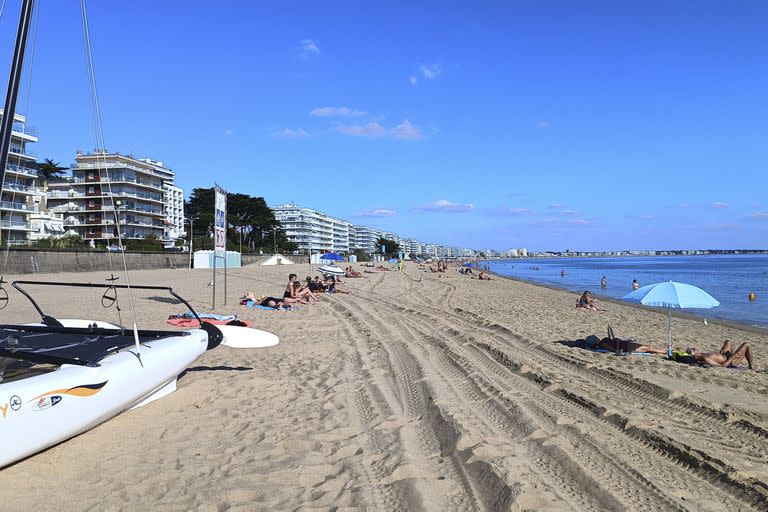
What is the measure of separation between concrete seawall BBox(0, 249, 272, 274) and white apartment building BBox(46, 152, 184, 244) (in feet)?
91.7

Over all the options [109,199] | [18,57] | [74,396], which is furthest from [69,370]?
[109,199]

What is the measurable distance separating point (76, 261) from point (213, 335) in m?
32.1

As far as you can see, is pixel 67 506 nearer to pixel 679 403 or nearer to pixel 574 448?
pixel 574 448

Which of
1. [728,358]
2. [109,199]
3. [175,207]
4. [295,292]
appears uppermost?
[175,207]

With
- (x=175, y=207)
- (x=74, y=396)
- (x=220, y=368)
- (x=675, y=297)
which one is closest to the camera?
(x=74, y=396)

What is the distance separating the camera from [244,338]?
759 centimetres

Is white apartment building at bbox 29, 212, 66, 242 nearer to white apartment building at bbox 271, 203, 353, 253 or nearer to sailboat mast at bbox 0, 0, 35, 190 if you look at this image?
sailboat mast at bbox 0, 0, 35, 190

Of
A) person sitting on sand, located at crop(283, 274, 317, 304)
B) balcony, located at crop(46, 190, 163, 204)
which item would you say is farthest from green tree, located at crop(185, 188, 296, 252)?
person sitting on sand, located at crop(283, 274, 317, 304)

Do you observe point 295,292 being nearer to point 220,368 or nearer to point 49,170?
point 220,368

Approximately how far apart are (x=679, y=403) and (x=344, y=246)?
189m

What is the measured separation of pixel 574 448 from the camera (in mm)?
4363

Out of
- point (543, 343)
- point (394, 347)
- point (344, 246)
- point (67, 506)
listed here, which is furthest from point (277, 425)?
point (344, 246)

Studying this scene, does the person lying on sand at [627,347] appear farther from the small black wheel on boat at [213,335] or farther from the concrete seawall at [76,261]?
the concrete seawall at [76,261]

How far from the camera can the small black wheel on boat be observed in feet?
22.0
